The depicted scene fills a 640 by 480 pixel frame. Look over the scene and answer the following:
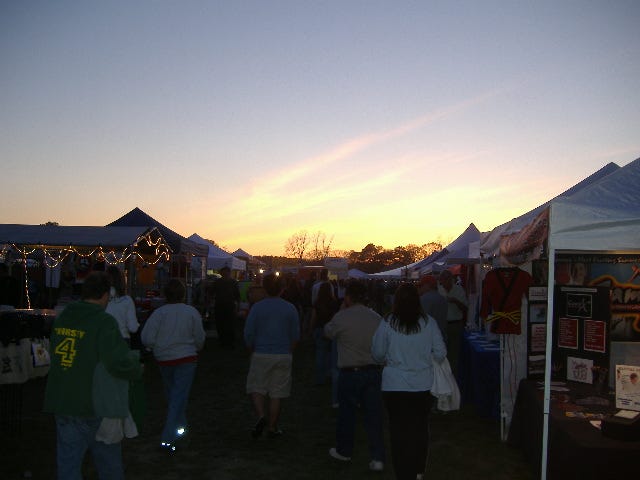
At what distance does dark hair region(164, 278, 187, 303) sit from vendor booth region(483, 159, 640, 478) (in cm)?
318

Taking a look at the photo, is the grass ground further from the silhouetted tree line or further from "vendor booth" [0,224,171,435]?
the silhouetted tree line

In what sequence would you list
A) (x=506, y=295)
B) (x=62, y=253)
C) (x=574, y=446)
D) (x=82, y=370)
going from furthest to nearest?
(x=62, y=253), (x=506, y=295), (x=574, y=446), (x=82, y=370)

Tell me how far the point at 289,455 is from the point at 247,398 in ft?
9.15

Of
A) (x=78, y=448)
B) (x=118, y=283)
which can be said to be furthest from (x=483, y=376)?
(x=78, y=448)

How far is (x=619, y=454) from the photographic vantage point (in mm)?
4105

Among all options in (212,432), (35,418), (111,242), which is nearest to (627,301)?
(212,432)

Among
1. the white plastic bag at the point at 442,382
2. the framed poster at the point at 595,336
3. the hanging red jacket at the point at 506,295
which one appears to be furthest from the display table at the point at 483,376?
the white plastic bag at the point at 442,382

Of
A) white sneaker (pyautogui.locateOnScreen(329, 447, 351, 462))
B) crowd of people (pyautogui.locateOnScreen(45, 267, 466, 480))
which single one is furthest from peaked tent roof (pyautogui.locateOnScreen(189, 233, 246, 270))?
white sneaker (pyautogui.locateOnScreen(329, 447, 351, 462))

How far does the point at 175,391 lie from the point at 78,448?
2.22m

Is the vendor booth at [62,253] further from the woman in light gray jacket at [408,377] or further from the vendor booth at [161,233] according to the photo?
the woman in light gray jacket at [408,377]

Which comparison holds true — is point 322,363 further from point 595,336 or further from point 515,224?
point 595,336

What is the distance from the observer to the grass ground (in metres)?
5.50

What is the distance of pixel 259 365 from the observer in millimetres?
6312

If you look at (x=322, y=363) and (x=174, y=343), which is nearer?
(x=174, y=343)
